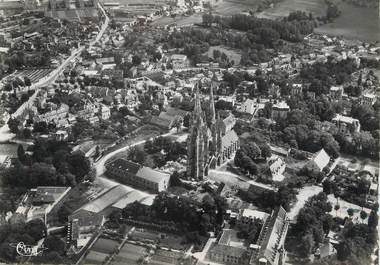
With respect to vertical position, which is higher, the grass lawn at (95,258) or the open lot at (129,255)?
the grass lawn at (95,258)

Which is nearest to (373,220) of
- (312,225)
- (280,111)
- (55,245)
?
(312,225)

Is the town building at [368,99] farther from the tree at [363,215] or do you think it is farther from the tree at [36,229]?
the tree at [36,229]

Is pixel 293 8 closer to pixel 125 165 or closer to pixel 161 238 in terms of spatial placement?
pixel 125 165

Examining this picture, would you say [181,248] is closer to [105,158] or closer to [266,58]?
[105,158]

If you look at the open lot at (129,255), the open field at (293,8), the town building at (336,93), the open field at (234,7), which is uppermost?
the open field at (234,7)

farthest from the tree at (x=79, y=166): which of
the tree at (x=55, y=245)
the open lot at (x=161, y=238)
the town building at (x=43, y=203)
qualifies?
the tree at (x=55, y=245)

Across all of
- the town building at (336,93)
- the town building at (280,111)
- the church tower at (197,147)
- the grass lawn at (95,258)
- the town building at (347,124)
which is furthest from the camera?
the town building at (336,93)

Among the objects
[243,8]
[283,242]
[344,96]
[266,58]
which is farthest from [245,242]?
[243,8]
